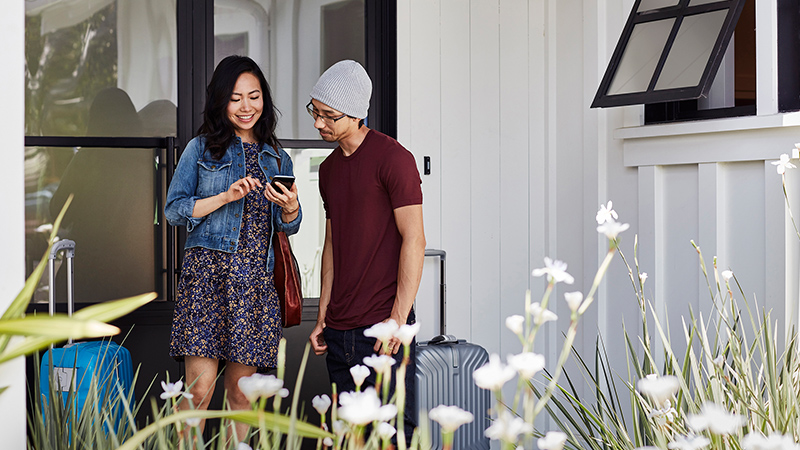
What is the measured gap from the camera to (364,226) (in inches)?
99.2

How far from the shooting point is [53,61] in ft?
11.1

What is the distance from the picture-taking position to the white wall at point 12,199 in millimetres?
1354

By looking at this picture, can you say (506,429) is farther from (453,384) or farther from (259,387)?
(453,384)

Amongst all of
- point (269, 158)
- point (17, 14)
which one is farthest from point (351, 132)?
point (17, 14)

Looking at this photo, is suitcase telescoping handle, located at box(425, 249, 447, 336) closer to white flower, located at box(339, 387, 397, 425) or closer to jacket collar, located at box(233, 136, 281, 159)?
jacket collar, located at box(233, 136, 281, 159)

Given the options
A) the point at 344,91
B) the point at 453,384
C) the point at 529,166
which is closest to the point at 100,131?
the point at 344,91

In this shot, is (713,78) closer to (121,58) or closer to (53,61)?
(121,58)

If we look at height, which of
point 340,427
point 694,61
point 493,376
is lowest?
point 340,427

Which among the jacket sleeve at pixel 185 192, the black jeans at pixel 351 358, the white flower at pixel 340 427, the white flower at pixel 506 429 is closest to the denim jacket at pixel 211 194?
the jacket sleeve at pixel 185 192

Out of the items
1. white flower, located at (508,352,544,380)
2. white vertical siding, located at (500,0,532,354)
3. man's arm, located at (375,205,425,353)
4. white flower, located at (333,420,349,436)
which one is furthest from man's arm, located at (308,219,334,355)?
white flower, located at (508,352,544,380)

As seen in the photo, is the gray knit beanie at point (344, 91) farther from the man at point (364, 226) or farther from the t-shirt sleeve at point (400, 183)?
the t-shirt sleeve at point (400, 183)

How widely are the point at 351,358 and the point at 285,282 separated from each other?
1.47ft

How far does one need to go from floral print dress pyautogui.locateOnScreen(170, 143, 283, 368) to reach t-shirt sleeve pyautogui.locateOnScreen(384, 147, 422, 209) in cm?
60

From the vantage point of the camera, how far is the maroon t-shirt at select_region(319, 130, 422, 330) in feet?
8.15
